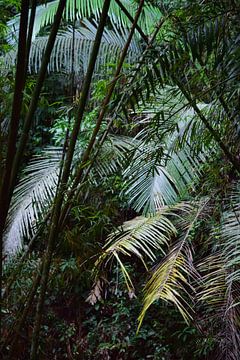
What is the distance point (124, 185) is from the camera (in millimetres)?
2396

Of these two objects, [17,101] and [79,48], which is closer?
[17,101]

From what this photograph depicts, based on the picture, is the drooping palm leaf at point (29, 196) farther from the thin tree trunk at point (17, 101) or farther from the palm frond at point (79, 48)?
the thin tree trunk at point (17, 101)

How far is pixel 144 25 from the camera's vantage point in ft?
10.8

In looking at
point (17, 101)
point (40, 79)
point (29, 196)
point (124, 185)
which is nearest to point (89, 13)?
point (29, 196)

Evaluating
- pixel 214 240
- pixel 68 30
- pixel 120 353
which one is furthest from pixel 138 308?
pixel 68 30

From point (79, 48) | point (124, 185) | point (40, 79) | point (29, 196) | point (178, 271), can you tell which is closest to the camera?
point (40, 79)

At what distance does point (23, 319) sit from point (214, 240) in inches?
65.9

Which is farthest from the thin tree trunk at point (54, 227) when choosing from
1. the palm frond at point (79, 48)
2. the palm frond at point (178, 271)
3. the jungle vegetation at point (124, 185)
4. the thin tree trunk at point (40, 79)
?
the palm frond at point (79, 48)

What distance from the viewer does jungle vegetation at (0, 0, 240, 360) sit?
145 cm

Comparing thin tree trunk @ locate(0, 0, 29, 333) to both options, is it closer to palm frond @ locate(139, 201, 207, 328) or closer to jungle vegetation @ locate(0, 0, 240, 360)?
jungle vegetation @ locate(0, 0, 240, 360)

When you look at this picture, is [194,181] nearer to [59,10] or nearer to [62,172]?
[62,172]

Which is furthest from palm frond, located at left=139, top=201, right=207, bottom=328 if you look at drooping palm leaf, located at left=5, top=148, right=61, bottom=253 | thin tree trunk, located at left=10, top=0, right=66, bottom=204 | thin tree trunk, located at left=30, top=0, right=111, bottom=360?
thin tree trunk, located at left=10, top=0, right=66, bottom=204

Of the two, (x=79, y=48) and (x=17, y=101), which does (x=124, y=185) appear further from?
(x=79, y=48)

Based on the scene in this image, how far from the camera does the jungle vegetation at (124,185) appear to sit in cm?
145
